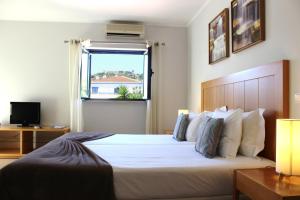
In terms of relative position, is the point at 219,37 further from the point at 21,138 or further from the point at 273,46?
the point at 21,138

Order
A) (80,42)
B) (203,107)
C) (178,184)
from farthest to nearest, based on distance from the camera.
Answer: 1. (80,42)
2. (203,107)
3. (178,184)

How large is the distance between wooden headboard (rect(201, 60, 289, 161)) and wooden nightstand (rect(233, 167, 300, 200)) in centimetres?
45

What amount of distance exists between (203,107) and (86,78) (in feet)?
7.75

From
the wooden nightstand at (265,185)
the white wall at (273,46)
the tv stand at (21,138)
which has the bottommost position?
the tv stand at (21,138)

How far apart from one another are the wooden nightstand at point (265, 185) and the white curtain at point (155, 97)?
335 centimetres

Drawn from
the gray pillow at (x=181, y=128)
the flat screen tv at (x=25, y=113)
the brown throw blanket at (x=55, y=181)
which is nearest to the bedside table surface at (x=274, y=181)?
the brown throw blanket at (x=55, y=181)

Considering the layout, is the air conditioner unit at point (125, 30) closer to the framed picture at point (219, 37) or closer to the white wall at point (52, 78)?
the white wall at point (52, 78)

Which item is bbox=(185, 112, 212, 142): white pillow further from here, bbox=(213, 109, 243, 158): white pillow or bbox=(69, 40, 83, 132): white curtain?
bbox=(69, 40, 83, 132): white curtain

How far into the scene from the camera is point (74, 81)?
511 cm

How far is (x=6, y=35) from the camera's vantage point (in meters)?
5.13

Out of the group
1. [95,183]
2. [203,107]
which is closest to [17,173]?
[95,183]

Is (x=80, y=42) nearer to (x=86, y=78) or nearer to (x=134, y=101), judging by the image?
(x=86, y=78)

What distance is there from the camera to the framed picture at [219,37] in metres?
3.36

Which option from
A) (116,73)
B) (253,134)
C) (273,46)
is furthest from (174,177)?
(116,73)
